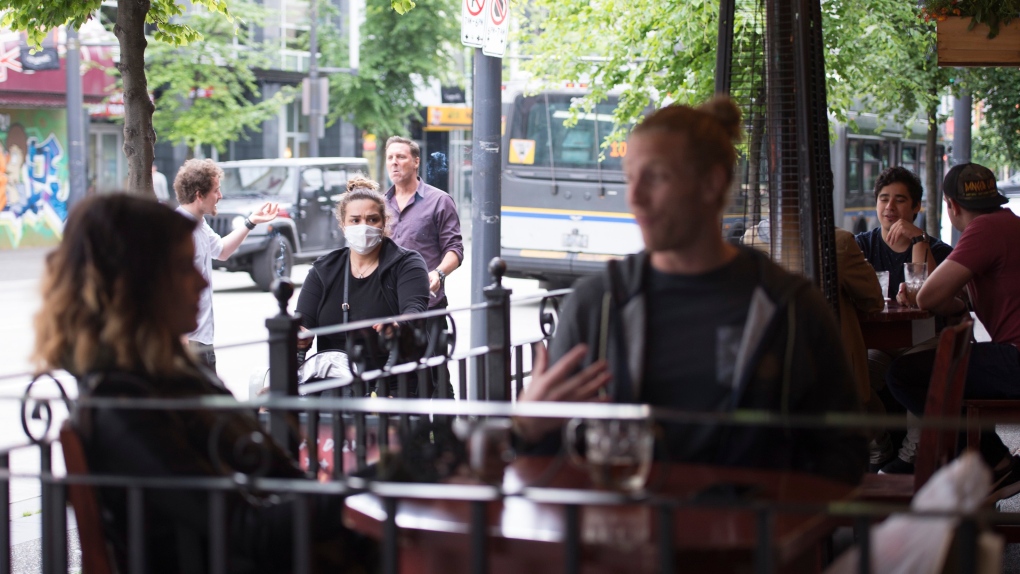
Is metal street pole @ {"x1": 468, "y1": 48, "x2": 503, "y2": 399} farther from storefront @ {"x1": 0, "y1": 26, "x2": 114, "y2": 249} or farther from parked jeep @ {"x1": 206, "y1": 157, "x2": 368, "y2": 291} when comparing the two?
storefront @ {"x1": 0, "y1": 26, "x2": 114, "y2": 249}

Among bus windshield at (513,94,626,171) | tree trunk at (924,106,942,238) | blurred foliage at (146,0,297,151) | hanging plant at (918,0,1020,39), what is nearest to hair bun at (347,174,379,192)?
hanging plant at (918,0,1020,39)

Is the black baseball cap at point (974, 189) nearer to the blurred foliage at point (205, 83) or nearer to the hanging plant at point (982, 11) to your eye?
the hanging plant at point (982, 11)

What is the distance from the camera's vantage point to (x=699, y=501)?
2164 mm

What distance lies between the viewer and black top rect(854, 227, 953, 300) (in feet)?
23.1

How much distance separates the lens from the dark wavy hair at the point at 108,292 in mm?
2660

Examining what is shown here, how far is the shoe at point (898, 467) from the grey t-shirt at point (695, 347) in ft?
12.4

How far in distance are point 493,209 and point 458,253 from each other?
0.52 m

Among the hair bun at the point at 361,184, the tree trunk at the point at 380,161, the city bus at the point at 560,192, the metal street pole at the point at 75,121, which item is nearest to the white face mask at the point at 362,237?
the hair bun at the point at 361,184

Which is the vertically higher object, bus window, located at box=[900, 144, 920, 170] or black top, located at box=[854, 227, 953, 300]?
bus window, located at box=[900, 144, 920, 170]

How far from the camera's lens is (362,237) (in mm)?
6043

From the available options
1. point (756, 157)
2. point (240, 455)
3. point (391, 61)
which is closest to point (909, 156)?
point (391, 61)

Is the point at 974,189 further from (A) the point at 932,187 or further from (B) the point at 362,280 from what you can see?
(A) the point at 932,187

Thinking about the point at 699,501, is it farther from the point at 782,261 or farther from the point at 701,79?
the point at 701,79

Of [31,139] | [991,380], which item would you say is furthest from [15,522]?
[31,139]
